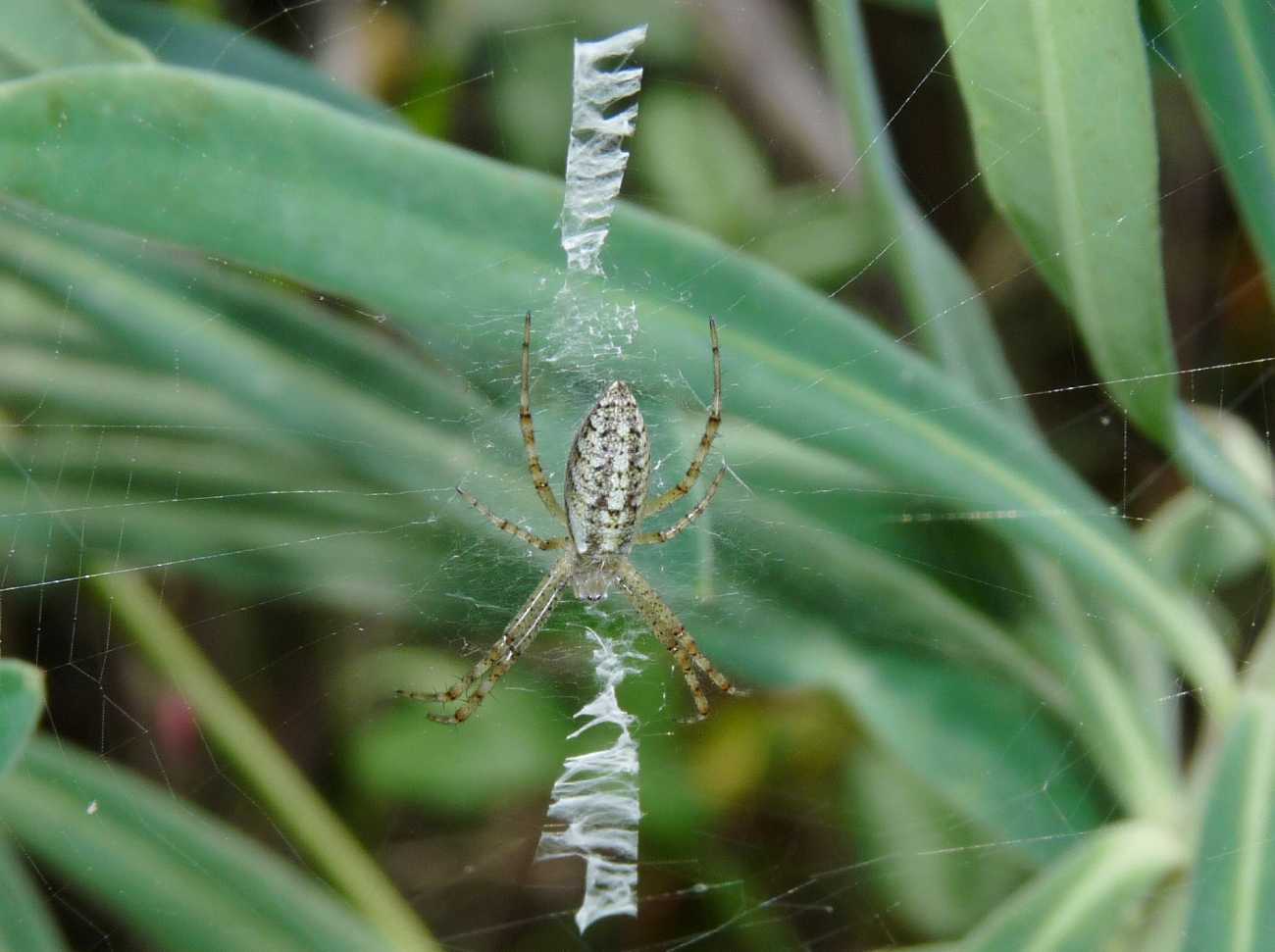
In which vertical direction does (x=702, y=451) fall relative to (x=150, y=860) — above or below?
above

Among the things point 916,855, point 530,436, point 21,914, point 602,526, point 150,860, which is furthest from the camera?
point 916,855

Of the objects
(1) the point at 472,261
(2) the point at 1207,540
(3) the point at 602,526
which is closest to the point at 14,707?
(1) the point at 472,261

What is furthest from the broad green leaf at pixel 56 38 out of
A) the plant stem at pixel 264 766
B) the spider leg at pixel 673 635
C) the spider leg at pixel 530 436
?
the spider leg at pixel 673 635

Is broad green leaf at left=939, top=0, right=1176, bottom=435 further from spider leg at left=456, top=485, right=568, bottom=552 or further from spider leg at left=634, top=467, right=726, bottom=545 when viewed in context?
spider leg at left=456, top=485, right=568, bottom=552

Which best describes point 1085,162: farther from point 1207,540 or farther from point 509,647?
point 509,647

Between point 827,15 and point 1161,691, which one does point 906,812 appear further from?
point 827,15

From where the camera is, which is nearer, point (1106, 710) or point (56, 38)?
point (56, 38)
